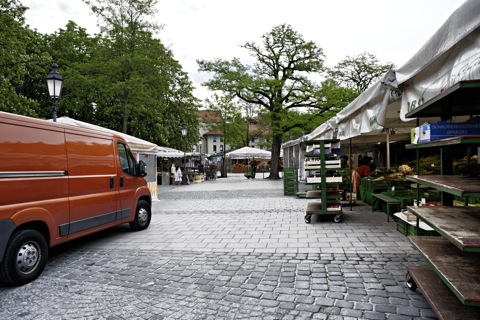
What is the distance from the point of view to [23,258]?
445cm

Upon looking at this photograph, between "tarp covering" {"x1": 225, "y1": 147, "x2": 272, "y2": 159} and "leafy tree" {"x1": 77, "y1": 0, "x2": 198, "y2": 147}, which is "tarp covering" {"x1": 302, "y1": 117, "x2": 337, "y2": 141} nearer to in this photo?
Result: "leafy tree" {"x1": 77, "y1": 0, "x2": 198, "y2": 147}

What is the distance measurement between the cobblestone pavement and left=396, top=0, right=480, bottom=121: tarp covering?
2282 mm

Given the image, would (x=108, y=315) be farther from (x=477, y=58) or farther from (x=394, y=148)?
(x=394, y=148)

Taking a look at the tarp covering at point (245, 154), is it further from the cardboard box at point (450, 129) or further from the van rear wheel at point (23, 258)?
the cardboard box at point (450, 129)

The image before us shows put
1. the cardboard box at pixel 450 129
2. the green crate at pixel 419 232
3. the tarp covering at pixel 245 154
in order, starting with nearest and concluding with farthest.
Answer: the cardboard box at pixel 450 129, the green crate at pixel 419 232, the tarp covering at pixel 245 154

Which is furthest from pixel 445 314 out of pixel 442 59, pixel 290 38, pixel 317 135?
pixel 290 38

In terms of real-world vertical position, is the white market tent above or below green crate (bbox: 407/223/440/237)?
above

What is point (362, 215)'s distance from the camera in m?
8.77

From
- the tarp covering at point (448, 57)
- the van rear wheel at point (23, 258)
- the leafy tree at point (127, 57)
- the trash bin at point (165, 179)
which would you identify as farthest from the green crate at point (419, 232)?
the trash bin at point (165, 179)

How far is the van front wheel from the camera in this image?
7.64m

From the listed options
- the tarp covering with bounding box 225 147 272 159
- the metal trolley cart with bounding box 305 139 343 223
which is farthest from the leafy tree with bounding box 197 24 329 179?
the metal trolley cart with bounding box 305 139 343 223

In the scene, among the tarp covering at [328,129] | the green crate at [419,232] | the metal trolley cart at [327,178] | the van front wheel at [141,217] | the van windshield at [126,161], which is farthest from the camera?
the tarp covering at [328,129]

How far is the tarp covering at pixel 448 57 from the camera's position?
2717 millimetres

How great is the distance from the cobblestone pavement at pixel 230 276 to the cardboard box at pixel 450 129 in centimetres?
172
